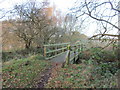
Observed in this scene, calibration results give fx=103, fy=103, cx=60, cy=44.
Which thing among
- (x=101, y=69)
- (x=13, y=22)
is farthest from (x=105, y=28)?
(x=13, y=22)

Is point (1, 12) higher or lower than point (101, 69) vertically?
higher

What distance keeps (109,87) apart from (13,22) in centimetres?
798

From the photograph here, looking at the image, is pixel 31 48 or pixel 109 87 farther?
pixel 31 48

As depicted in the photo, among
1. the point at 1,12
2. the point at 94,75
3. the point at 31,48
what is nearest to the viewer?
the point at 94,75

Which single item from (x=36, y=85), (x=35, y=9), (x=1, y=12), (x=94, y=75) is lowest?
(x=36, y=85)

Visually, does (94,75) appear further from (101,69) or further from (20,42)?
(20,42)

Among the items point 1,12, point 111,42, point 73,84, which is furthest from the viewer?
point 1,12

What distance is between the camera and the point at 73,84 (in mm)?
2807

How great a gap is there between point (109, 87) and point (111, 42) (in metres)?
1.59

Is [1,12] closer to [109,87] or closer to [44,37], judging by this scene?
[44,37]

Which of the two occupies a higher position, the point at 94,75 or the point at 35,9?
the point at 35,9

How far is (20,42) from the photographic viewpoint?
28.7 ft

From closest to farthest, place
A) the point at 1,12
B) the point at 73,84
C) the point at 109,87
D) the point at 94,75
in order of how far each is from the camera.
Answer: the point at 109,87
the point at 73,84
the point at 94,75
the point at 1,12

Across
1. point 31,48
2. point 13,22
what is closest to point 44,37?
point 31,48
